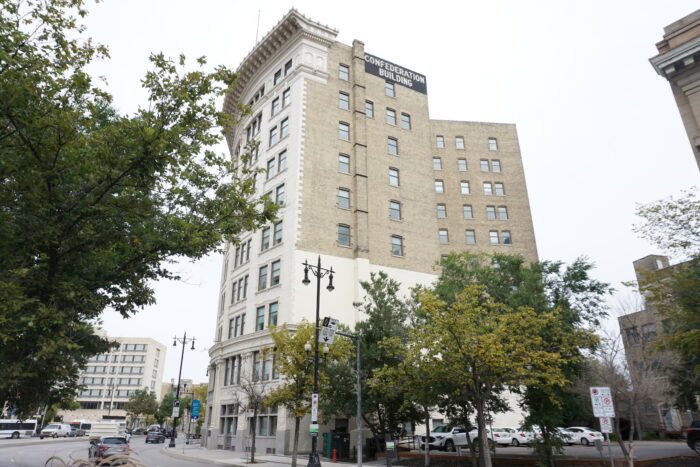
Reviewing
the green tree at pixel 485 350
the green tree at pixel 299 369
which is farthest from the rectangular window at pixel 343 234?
the green tree at pixel 485 350

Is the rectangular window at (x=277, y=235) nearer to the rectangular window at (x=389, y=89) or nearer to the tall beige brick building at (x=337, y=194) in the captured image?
the tall beige brick building at (x=337, y=194)

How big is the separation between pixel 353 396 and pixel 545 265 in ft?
43.0

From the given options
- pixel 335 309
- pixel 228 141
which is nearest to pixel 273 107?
pixel 228 141

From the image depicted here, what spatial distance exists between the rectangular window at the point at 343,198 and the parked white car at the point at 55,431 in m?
65.6

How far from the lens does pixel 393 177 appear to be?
4638 centimetres

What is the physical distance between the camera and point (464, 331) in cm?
1944

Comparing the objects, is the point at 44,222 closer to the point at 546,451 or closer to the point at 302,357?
the point at 302,357

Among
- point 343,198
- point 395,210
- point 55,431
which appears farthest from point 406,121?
point 55,431

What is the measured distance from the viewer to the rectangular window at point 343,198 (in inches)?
1661

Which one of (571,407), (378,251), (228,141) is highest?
(228,141)

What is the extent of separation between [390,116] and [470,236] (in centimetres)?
1586

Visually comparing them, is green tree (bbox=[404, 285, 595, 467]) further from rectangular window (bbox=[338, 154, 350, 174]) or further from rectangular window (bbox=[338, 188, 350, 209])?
rectangular window (bbox=[338, 154, 350, 174])

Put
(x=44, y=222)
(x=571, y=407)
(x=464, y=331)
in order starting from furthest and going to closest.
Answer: (x=571, y=407) < (x=464, y=331) < (x=44, y=222)

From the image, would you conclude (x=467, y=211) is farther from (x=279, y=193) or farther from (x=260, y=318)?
(x=260, y=318)
